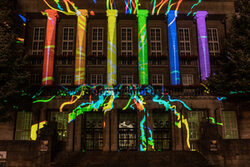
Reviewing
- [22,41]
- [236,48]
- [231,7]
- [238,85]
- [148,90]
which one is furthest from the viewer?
[231,7]

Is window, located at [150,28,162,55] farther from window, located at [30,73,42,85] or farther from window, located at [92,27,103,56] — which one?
window, located at [30,73,42,85]

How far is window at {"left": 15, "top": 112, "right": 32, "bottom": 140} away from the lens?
2328 cm

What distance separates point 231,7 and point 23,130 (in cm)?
2688

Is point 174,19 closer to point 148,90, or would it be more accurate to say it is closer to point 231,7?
point 231,7

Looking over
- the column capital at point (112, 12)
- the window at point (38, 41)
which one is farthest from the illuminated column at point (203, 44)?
the window at point (38, 41)

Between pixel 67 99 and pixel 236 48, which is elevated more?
pixel 236 48

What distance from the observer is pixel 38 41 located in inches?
1053

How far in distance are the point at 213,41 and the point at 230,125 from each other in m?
9.82

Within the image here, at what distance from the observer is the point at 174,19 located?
1051 inches

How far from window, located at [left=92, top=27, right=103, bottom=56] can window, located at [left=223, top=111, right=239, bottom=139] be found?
50.1 feet

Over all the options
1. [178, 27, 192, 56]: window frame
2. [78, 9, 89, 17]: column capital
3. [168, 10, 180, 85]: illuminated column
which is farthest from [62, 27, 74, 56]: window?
[178, 27, 192, 56]: window frame

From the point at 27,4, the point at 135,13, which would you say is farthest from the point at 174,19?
the point at 27,4

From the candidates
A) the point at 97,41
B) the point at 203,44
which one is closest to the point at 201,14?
the point at 203,44

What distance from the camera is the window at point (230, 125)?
2377 centimetres
